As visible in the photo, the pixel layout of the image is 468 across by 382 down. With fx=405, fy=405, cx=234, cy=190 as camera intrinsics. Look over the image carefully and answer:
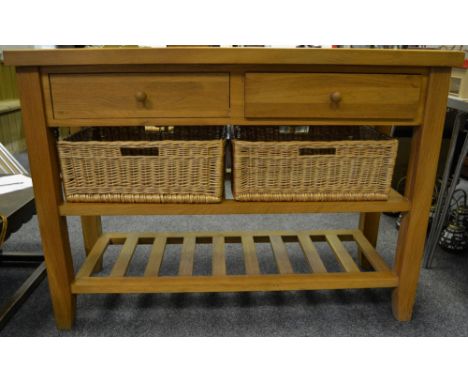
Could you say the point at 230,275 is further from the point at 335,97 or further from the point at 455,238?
the point at 455,238

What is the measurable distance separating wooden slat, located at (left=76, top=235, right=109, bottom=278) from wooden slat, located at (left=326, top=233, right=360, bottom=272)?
87 centimetres

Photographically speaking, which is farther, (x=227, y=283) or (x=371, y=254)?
(x=371, y=254)

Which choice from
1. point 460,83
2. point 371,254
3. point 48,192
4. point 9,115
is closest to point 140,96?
point 48,192

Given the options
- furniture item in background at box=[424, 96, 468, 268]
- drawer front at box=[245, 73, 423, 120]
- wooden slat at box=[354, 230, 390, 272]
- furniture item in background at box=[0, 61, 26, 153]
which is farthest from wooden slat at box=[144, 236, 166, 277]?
furniture item in background at box=[0, 61, 26, 153]

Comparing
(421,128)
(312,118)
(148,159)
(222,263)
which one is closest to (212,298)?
(222,263)

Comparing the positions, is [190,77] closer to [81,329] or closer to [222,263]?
[222,263]

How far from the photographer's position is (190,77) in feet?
3.40

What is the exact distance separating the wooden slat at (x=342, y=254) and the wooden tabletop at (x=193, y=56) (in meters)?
0.71

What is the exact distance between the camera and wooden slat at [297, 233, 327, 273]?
1.40 metres

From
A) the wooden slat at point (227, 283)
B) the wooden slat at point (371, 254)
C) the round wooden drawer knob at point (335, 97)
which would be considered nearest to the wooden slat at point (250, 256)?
the wooden slat at point (227, 283)

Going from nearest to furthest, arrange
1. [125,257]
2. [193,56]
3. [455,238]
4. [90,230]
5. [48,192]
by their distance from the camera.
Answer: [193,56] < [48,192] < [125,257] < [90,230] < [455,238]

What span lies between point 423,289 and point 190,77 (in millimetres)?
1142

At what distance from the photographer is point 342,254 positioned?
4.92ft

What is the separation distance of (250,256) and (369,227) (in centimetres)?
51
